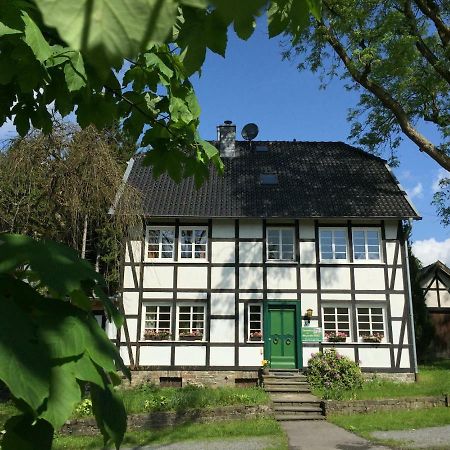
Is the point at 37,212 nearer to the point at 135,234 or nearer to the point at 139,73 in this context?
the point at 135,234

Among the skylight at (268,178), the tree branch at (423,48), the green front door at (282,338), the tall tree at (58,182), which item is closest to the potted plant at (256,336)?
the green front door at (282,338)

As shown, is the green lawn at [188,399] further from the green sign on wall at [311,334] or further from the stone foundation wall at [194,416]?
the green sign on wall at [311,334]

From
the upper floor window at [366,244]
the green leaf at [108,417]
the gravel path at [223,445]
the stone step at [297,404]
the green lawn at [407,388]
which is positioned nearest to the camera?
the green leaf at [108,417]

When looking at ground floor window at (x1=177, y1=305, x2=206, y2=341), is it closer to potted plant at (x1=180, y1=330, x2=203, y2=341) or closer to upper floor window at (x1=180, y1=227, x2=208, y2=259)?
potted plant at (x1=180, y1=330, x2=203, y2=341)

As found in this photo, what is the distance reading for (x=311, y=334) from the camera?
59.8 ft

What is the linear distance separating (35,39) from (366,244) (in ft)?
59.2

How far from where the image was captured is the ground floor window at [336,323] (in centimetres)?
1819

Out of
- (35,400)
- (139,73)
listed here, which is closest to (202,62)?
(35,400)

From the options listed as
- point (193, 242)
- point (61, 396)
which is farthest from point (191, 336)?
point (61, 396)

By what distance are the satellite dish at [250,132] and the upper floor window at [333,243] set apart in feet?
21.5

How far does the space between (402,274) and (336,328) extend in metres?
3.05

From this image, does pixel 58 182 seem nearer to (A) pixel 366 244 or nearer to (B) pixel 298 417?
(B) pixel 298 417

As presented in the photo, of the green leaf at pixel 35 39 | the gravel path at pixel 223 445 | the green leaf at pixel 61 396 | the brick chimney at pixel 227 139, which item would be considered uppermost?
the brick chimney at pixel 227 139

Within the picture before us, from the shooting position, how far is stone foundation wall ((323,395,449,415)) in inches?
569
